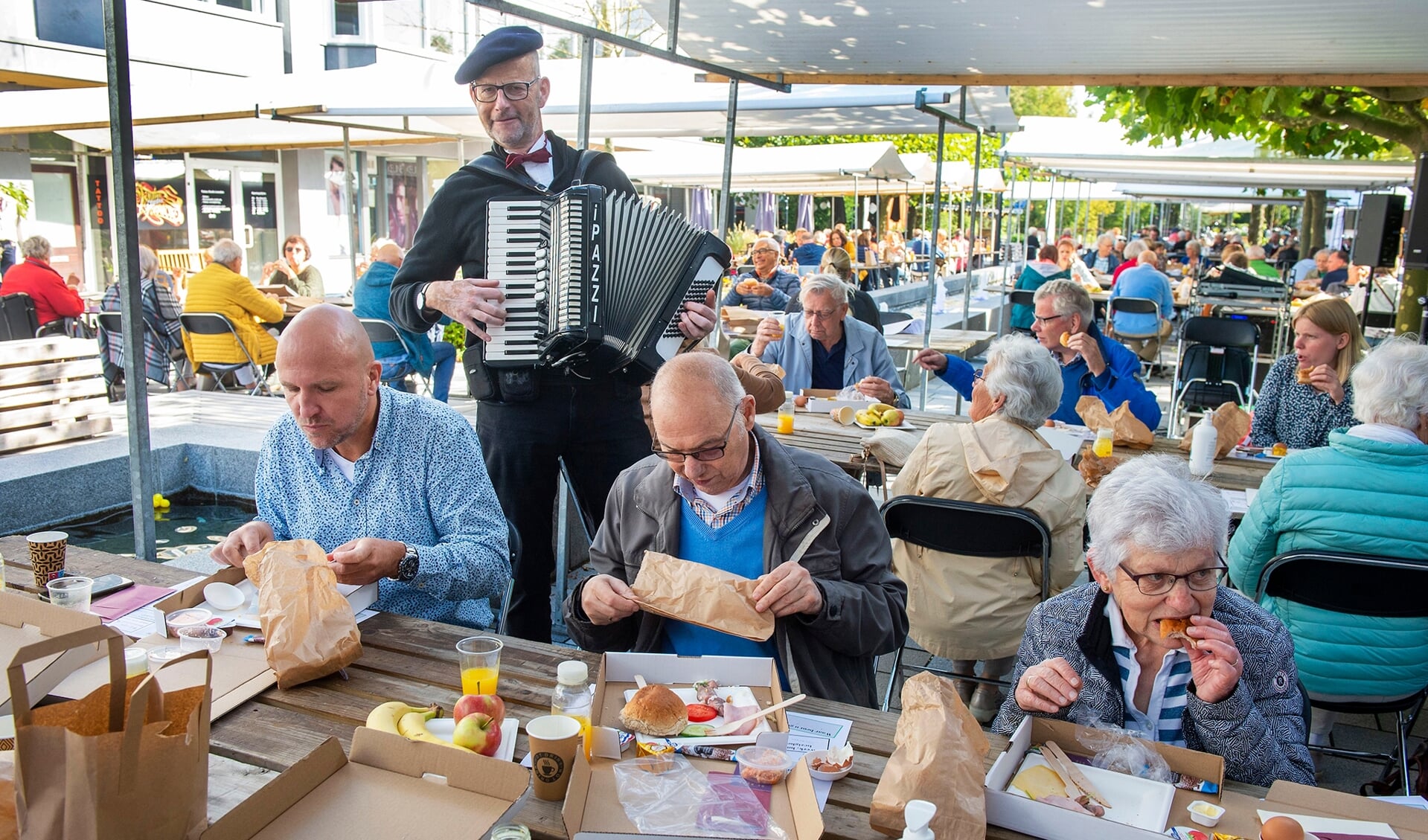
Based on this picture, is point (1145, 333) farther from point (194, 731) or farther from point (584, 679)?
point (194, 731)

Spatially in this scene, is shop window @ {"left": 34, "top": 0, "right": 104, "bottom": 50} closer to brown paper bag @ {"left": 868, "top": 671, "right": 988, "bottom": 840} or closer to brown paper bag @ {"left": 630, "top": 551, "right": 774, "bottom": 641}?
brown paper bag @ {"left": 630, "top": 551, "right": 774, "bottom": 641}

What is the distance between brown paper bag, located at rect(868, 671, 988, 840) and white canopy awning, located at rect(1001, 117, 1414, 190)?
9523 millimetres

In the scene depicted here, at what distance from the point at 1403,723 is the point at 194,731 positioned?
328 centimetres

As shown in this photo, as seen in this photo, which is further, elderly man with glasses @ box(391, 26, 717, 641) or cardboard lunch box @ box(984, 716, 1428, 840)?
elderly man with glasses @ box(391, 26, 717, 641)

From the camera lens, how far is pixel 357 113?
8250 millimetres

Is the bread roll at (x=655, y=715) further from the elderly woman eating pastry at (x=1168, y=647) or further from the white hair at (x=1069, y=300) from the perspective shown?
the white hair at (x=1069, y=300)

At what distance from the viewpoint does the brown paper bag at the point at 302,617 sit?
2.04 metres

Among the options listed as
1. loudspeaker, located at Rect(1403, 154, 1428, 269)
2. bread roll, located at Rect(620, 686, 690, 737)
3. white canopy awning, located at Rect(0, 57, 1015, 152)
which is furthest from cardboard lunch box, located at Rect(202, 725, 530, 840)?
loudspeaker, located at Rect(1403, 154, 1428, 269)

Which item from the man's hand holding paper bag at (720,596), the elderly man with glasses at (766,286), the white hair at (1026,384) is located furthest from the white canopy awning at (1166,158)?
the man's hand holding paper bag at (720,596)

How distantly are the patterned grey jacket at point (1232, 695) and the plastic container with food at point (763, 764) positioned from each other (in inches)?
24.8

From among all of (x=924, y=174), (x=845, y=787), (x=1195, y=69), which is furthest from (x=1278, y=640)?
(x=924, y=174)

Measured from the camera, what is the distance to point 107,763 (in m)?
1.26

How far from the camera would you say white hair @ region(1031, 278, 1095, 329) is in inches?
214

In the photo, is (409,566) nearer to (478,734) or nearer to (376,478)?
(376,478)
